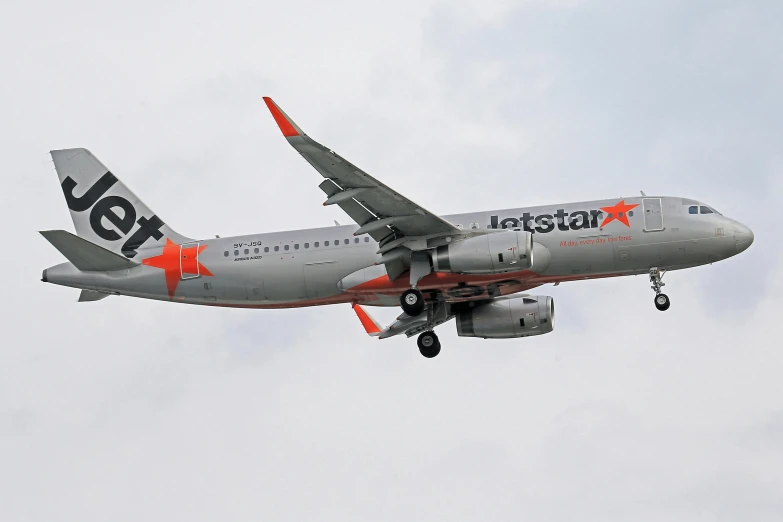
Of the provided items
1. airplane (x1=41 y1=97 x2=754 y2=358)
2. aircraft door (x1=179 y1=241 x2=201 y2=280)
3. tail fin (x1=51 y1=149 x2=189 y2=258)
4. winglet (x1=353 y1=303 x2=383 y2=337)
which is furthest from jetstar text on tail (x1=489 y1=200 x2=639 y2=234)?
tail fin (x1=51 y1=149 x2=189 y2=258)

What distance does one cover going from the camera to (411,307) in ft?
163

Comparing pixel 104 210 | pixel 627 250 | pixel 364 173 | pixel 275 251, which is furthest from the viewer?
pixel 104 210

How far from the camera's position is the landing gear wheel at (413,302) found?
4944 centimetres

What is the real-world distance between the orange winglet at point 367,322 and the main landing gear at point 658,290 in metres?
14.7

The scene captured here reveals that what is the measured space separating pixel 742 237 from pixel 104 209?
29260mm

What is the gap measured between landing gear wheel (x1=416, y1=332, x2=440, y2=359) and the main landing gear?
1122 centimetres

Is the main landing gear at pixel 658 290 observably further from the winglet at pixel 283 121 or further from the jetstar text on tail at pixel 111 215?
the jetstar text on tail at pixel 111 215

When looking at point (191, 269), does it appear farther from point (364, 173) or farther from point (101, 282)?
point (364, 173)

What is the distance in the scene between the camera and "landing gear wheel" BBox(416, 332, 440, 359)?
181 feet

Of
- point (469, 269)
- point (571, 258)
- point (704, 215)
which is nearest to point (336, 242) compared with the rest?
point (469, 269)

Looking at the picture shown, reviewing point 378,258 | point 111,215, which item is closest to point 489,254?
point 378,258

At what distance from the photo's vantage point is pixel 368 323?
2285 inches

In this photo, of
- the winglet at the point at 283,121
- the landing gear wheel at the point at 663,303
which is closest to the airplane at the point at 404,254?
the landing gear wheel at the point at 663,303

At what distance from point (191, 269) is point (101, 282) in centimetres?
408
